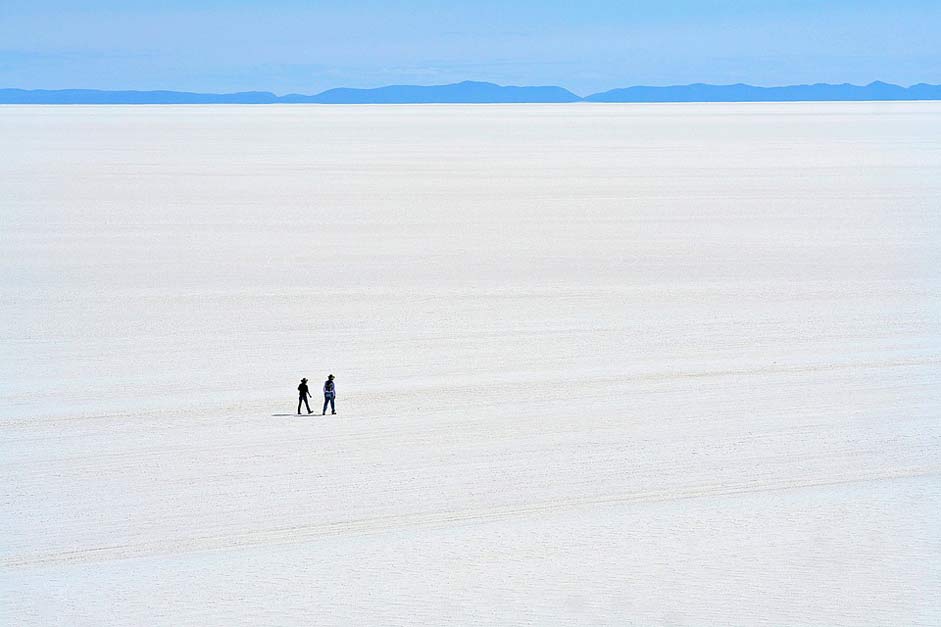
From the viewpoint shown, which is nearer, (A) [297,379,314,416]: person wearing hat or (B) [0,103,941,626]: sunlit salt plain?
(B) [0,103,941,626]: sunlit salt plain

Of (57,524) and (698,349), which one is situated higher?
(698,349)

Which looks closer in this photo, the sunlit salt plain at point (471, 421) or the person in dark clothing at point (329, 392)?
the sunlit salt plain at point (471, 421)

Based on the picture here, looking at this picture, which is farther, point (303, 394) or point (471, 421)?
point (303, 394)

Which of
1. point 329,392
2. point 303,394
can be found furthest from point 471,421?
point 303,394

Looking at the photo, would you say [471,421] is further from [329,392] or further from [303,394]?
[303,394]

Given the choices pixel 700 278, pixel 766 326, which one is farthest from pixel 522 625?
pixel 700 278

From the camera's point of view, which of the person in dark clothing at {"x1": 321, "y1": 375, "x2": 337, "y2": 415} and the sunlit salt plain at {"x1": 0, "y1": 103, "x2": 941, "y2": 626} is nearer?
the sunlit salt plain at {"x1": 0, "y1": 103, "x2": 941, "y2": 626}

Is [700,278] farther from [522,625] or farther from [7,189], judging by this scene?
[7,189]

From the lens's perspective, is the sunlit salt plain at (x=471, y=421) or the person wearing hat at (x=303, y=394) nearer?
the sunlit salt plain at (x=471, y=421)
